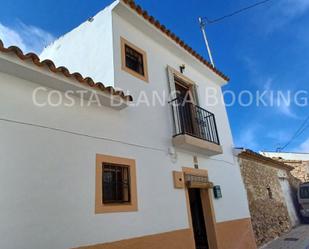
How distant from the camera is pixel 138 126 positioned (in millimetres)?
5211

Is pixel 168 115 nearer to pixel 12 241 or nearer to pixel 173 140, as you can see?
pixel 173 140

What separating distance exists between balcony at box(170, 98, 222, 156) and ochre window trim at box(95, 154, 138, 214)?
171 cm

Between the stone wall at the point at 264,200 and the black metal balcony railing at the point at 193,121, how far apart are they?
265 cm

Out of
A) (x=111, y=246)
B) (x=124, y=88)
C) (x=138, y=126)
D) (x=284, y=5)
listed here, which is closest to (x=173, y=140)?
(x=138, y=126)

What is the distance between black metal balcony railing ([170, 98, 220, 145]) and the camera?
6.38 metres

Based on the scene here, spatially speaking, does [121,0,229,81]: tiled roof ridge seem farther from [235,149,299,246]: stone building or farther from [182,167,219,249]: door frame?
[182,167,219,249]: door frame

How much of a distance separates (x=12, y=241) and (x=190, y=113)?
532 centimetres

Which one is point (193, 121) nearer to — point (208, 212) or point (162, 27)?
point (208, 212)

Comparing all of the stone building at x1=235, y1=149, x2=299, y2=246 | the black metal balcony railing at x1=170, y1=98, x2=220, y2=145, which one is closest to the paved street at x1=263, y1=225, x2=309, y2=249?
the stone building at x1=235, y1=149, x2=299, y2=246

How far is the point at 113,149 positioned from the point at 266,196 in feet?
29.6

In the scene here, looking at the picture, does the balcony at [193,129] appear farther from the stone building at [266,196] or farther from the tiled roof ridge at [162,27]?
the stone building at [266,196]

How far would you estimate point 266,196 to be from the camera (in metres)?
10.6

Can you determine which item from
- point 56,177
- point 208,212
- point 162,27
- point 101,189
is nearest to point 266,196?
point 208,212

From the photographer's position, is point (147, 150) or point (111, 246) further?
point (147, 150)
